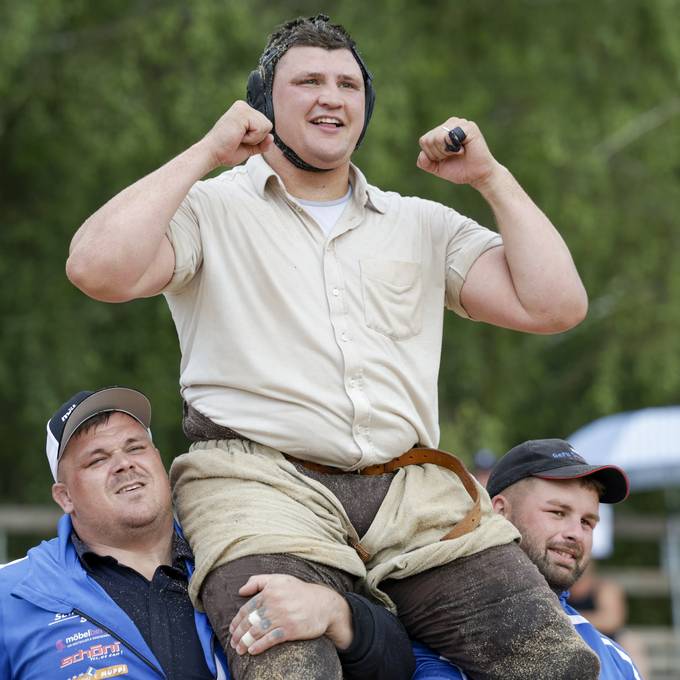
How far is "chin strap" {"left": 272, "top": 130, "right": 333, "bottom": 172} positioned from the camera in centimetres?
406

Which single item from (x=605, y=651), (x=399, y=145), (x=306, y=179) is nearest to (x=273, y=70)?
(x=306, y=179)

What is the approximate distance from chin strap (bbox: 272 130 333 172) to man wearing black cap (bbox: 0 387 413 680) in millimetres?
895

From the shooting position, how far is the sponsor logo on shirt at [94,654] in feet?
13.0

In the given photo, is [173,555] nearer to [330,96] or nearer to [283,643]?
[283,643]

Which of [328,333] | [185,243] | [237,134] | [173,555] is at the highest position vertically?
[237,134]

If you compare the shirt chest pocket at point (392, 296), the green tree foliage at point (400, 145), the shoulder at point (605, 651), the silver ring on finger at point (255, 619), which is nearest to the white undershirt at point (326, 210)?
the shirt chest pocket at point (392, 296)

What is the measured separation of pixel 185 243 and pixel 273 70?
1.91 feet

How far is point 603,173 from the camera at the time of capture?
47.4ft

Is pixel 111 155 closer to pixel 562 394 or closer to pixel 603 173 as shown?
Answer: pixel 603 173

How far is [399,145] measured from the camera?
13406 millimetres

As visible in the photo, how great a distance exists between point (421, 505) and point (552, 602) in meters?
0.43

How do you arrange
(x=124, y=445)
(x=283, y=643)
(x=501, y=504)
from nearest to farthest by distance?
(x=283, y=643) → (x=124, y=445) → (x=501, y=504)

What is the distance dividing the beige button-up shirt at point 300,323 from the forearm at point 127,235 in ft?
0.52

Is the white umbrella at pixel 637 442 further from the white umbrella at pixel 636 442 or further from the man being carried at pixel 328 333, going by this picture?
the man being carried at pixel 328 333
